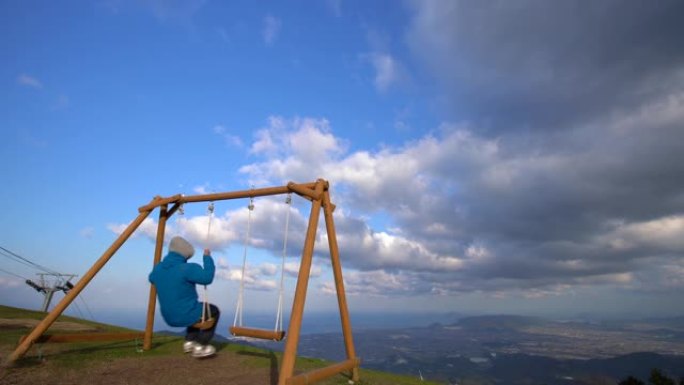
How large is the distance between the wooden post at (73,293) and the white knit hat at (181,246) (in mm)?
2561

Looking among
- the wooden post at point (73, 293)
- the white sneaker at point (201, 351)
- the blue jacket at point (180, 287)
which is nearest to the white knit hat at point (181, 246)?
the blue jacket at point (180, 287)

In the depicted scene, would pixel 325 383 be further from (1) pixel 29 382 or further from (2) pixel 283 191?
(1) pixel 29 382

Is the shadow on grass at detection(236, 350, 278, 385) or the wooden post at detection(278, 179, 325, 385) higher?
the wooden post at detection(278, 179, 325, 385)

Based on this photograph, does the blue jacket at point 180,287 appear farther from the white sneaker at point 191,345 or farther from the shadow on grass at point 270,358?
the shadow on grass at point 270,358

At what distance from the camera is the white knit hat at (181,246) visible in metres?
8.91

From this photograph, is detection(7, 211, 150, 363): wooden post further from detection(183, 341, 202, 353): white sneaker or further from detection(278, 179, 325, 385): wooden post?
detection(278, 179, 325, 385): wooden post

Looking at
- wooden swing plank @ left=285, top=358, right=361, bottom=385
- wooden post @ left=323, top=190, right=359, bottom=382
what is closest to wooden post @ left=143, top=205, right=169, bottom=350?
wooden post @ left=323, top=190, right=359, bottom=382

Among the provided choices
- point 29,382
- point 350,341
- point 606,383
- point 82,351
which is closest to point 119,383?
point 29,382

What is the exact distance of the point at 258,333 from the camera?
26.9ft

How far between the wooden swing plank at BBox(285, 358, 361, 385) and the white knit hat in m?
4.25

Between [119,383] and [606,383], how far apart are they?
259 metres

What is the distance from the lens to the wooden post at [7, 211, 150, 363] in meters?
8.66

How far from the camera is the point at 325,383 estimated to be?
8.56 metres

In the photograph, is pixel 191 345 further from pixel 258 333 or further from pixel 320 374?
pixel 320 374
